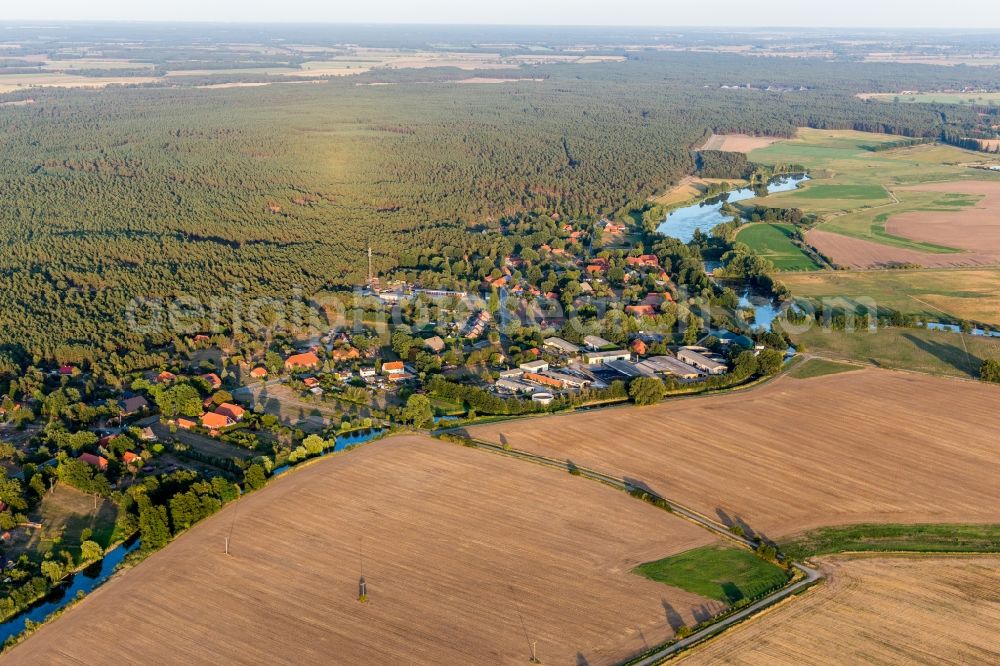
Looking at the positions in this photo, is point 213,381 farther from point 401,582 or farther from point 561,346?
point 401,582

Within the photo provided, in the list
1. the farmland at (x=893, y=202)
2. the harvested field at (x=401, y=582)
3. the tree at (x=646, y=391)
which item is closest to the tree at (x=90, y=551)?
the harvested field at (x=401, y=582)

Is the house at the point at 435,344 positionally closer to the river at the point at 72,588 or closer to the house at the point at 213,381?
the house at the point at 213,381

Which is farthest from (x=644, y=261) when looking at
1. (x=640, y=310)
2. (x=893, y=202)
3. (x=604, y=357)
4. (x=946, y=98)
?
(x=946, y=98)

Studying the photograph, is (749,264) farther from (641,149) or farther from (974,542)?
(641,149)

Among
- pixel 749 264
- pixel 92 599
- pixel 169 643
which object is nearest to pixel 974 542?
pixel 169 643

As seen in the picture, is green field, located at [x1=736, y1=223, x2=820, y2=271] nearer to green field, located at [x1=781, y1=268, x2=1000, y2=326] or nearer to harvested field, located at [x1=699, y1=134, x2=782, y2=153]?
green field, located at [x1=781, y1=268, x2=1000, y2=326]

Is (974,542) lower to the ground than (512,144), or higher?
lower

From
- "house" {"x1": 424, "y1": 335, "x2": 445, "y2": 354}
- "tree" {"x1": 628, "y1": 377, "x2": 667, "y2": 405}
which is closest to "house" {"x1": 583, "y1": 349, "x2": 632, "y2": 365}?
"tree" {"x1": 628, "y1": 377, "x2": 667, "y2": 405}
